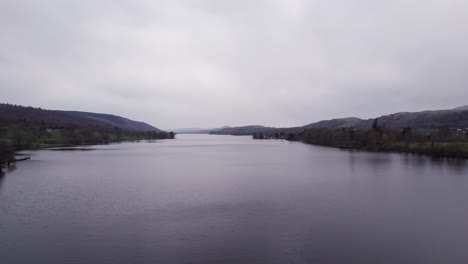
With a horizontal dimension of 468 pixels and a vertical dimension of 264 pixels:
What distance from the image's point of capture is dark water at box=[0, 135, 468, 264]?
32.0 ft

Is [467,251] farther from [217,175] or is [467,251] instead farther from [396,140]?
[396,140]

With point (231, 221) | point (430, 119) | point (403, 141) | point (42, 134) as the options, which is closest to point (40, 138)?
point (42, 134)

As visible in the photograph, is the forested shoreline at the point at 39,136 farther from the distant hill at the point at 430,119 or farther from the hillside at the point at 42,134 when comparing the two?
the distant hill at the point at 430,119

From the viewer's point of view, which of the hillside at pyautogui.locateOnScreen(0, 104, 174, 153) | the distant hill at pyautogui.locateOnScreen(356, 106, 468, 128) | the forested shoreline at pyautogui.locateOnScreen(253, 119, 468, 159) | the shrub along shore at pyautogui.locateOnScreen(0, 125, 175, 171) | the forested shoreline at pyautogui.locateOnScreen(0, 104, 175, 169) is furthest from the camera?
the distant hill at pyautogui.locateOnScreen(356, 106, 468, 128)

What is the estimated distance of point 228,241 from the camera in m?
10.7

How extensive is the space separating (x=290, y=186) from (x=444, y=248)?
11.2 meters

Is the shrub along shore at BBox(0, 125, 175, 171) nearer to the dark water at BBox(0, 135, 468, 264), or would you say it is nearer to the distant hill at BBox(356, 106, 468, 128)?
the dark water at BBox(0, 135, 468, 264)

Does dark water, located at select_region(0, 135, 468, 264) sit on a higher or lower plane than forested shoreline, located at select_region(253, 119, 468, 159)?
lower

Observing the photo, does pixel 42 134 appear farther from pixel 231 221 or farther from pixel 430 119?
pixel 430 119

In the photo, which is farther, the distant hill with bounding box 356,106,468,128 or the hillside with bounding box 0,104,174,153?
the distant hill with bounding box 356,106,468,128

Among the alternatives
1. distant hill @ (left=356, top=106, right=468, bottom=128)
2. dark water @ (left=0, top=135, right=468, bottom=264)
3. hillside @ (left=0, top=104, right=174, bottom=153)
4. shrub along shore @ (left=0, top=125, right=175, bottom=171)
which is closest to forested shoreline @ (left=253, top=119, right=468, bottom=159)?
dark water @ (left=0, top=135, right=468, bottom=264)

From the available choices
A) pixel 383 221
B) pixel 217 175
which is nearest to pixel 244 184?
pixel 217 175

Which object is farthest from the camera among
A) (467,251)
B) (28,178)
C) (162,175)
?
(162,175)

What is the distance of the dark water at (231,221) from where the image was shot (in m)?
9.77
